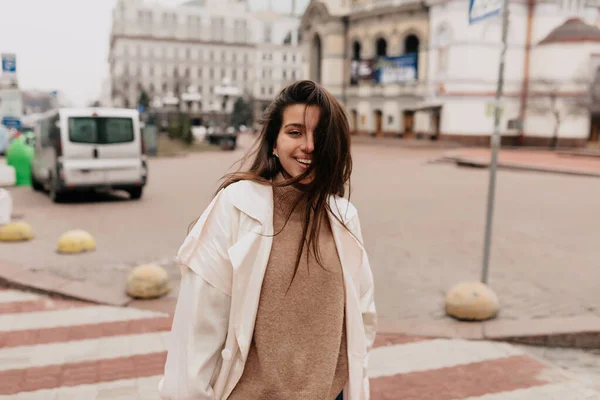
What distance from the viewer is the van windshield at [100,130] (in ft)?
43.3

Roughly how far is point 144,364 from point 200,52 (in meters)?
103

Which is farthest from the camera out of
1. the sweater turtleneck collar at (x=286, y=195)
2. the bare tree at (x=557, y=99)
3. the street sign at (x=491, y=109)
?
the bare tree at (x=557, y=99)

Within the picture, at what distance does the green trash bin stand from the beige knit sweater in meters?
17.9

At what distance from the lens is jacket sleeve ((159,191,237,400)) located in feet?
6.10

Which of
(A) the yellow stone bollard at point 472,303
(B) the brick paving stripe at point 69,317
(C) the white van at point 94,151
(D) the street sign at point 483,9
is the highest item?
(D) the street sign at point 483,9

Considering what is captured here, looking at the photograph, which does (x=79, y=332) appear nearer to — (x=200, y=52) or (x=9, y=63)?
(x=9, y=63)

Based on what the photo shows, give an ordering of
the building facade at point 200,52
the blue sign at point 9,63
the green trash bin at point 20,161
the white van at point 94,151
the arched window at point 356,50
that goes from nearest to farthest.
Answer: the white van at point 94,151 < the green trash bin at point 20,161 < the blue sign at point 9,63 < the arched window at point 356,50 < the building facade at point 200,52

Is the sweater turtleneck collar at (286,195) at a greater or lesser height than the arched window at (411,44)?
lesser

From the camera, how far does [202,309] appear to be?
186 centimetres

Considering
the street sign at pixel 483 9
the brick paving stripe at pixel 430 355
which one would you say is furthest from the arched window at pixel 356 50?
the brick paving stripe at pixel 430 355

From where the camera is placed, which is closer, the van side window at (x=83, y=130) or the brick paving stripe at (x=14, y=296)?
the brick paving stripe at (x=14, y=296)

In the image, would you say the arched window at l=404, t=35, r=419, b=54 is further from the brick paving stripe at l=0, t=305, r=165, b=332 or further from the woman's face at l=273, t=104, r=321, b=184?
the woman's face at l=273, t=104, r=321, b=184

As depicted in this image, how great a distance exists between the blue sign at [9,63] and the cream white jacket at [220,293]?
64.0 ft

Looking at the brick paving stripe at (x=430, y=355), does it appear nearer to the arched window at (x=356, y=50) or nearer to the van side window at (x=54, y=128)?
the van side window at (x=54, y=128)
